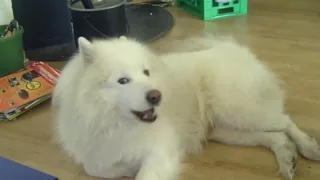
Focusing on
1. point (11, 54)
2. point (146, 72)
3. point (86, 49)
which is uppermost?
point (86, 49)

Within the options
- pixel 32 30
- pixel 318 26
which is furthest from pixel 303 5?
pixel 32 30

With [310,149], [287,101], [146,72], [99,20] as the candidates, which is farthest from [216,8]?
[146,72]

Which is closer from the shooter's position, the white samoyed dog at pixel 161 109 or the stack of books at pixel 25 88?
the white samoyed dog at pixel 161 109

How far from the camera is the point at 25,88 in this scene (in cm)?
258

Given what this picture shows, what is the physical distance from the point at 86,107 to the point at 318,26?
2.15m

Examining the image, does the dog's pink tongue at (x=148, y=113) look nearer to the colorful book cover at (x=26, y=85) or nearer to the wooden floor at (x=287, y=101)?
the wooden floor at (x=287, y=101)

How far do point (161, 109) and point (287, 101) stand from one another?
801mm

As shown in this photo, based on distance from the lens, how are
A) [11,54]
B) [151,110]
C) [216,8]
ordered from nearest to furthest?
[151,110]
[11,54]
[216,8]

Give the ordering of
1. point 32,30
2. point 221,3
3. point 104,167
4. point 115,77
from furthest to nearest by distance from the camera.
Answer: point 221,3 < point 32,30 < point 104,167 < point 115,77

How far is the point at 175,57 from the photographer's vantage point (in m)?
2.15

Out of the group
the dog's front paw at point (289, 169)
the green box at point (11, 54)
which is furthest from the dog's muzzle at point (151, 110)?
the green box at point (11, 54)

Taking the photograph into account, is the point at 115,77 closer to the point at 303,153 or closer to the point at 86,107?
the point at 86,107

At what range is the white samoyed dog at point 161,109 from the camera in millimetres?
1658

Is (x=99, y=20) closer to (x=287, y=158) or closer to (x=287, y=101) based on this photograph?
(x=287, y=101)
